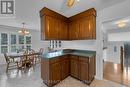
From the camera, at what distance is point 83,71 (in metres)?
3.56

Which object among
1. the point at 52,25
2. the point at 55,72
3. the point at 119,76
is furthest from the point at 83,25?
the point at 119,76

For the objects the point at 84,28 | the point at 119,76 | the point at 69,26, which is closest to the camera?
the point at 84,28

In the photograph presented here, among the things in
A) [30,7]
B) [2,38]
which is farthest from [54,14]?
[2,38]

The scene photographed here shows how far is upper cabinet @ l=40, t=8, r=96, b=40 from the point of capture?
3709 millimetres

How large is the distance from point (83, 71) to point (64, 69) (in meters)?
0.71

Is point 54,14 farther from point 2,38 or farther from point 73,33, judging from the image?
point 2,38

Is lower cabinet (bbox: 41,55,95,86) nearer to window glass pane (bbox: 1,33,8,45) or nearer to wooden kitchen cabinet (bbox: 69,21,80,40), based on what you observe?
wooden kitchen cabinet (bbox: 69,21,80,40)

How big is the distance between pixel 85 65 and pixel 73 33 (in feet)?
5.53

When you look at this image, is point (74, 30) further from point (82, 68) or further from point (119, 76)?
point (119, 76)

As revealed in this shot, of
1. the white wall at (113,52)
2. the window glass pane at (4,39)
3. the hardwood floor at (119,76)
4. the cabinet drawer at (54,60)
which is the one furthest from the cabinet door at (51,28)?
the white wall at (113,52)

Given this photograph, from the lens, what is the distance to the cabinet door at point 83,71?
346 cm

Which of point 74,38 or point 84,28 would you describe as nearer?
point 84,28

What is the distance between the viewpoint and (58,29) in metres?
4.35

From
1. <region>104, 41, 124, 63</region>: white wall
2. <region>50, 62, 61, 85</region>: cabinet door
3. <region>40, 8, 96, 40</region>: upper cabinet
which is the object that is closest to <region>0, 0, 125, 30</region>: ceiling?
<region>40, 8, 96, 40</region>: upper cabinet
